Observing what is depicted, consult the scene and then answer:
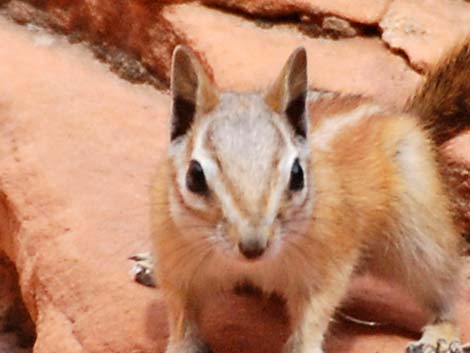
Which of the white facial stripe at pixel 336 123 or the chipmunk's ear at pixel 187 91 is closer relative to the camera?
the chipmunk's ear at pixel 187 91

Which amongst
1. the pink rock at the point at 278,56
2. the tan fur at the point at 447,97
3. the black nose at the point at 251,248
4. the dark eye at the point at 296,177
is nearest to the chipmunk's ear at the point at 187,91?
the dark eye at the point at 296,177

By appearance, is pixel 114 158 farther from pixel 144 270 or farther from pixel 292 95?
pixel 292 95

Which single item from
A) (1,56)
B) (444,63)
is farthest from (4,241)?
(444,63)

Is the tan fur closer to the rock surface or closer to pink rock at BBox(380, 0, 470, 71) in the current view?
the rock surface

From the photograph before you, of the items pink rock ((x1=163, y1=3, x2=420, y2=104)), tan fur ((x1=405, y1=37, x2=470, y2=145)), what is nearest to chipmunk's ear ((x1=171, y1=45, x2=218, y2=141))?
tan fur ((x1=405, y1=37, x2=470, y2=145))

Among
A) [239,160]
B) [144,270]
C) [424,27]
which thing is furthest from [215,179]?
[424,27]

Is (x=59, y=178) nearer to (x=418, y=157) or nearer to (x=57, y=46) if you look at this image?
(x=57, y=46)

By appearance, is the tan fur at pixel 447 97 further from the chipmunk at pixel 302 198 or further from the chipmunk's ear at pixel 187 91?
the chipmunk's ear at pixel 187 91
